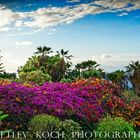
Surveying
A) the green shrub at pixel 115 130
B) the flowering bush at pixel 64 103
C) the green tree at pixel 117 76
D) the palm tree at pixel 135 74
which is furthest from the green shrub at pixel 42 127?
the green tree at pixel 117 76

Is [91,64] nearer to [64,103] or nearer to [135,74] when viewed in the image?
[135,74]

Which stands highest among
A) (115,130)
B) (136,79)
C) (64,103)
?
(136,79)

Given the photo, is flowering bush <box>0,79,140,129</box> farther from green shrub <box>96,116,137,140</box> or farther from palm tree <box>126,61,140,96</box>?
palm tree <box>126,61,140,96</box>

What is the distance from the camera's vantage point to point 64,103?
1468 centimetres

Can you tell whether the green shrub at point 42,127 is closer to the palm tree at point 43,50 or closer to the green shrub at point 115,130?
the green shrub at point 115,130

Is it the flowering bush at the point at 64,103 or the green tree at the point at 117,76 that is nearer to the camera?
the flowering bush at the point at 64,103

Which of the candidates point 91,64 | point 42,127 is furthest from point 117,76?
point 42,127

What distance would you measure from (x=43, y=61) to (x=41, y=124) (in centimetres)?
5172

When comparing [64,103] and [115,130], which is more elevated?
[64,103]

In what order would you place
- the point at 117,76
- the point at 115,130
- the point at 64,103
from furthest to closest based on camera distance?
the point at 117,76
the point at 64,103
the point at 115,130

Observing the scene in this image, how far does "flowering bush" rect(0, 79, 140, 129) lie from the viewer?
534 inches

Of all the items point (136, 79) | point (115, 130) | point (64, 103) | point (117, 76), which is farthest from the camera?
point (117, 76)

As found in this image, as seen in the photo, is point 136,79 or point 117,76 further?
point 117,76

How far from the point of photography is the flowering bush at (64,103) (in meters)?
13.6
